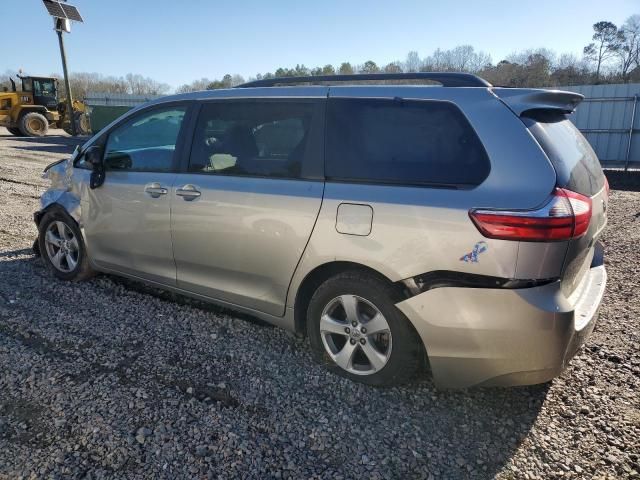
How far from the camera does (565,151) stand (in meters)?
2.55

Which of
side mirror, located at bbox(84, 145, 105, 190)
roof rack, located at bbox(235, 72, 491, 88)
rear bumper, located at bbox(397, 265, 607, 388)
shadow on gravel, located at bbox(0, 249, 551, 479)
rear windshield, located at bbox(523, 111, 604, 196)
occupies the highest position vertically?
roof rack, located at bbox(235, 72, 491, 88)

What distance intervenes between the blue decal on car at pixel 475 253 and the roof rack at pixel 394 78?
0.92 meters

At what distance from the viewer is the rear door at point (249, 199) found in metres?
3.02

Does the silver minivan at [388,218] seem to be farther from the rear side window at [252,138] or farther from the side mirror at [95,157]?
the side mirror at [95,157]

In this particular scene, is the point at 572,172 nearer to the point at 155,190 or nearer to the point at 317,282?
the point at 317,282

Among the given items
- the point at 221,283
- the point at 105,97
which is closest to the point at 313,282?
the point at 221,283

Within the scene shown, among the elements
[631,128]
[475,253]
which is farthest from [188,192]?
[631,128]

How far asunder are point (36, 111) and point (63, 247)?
78.8ft

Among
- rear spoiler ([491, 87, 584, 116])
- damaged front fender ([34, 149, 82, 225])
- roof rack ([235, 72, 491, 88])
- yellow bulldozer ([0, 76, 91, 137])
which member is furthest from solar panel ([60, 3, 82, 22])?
rear spoiler ([491, 87, 584, 116])

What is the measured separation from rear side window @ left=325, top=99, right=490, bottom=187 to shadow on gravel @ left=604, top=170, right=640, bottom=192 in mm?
10469

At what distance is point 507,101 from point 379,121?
0.70 meters

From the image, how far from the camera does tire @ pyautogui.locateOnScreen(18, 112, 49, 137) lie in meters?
23.7

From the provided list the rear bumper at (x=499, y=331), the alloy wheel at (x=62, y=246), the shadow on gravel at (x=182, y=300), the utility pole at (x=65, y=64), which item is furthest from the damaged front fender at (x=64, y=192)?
the utility pole at (x=65, y=64)

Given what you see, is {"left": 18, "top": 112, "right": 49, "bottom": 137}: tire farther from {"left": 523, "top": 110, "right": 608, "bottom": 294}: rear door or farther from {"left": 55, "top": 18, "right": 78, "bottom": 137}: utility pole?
{"left": 523, "top": 110, "right": 608, "bottom": 294}: rear door
